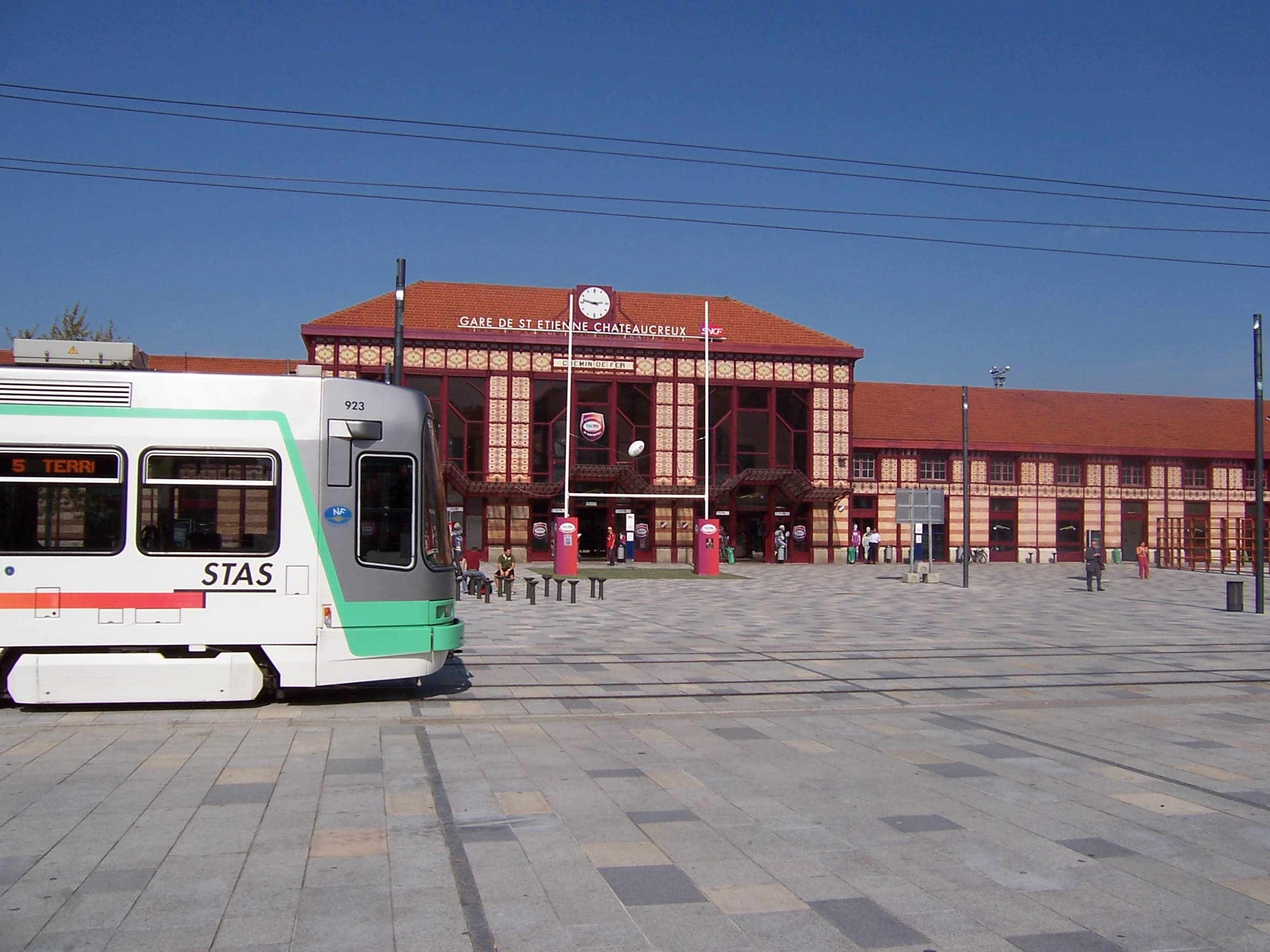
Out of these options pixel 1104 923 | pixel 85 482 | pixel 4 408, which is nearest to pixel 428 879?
pixel 1104 923

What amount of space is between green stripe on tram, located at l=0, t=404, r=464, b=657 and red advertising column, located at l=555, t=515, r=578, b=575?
23.6 m

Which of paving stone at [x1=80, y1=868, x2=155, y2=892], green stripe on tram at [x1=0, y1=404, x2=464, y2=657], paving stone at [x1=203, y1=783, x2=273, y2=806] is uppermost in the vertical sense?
green stripe on tram at [x1=0, y1=404, x2=464, y2=657]

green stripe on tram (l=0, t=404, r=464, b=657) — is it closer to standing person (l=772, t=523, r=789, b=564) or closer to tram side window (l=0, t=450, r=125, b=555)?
tram side window (l=0, t=450, r=125, b=555)

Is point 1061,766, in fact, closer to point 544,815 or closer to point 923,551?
point 544,815

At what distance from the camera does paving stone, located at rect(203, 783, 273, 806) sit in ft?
23.6

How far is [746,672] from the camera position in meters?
14.0

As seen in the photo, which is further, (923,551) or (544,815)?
(923,551)

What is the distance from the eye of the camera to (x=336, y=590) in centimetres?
1040

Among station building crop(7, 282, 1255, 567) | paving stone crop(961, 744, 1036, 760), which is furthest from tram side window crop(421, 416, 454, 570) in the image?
station building crop(7, 282, 1255, 567)

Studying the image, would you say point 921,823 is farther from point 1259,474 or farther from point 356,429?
point 1259,474

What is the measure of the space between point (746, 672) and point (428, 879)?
8.71 metres

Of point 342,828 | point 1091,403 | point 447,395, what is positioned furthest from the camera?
point 1091,403

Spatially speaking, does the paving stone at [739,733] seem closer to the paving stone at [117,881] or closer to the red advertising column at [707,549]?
the paving stone at [117,881]

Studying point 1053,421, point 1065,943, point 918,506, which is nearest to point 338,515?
point 1065,943
